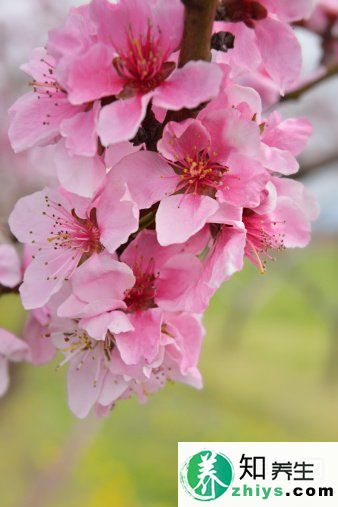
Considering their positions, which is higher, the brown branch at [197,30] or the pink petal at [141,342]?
the brown branch at [197,30]

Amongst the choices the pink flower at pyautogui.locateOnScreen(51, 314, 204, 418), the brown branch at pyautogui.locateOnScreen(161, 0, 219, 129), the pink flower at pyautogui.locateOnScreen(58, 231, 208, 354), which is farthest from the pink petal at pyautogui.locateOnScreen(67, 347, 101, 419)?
the brown branch at pyautogui.locateOnScreen(161, 0, 219, 129)

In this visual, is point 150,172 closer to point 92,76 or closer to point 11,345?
point 92,76

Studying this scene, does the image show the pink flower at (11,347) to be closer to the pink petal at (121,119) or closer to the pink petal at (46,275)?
the pink petal at (46,275)

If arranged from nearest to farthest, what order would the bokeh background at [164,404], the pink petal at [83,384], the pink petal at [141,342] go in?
1. the pink petal at [141,342]
2. the pink petal at [83,384]
3. the bokeh background at [164,404]

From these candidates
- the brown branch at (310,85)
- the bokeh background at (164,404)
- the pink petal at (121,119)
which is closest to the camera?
the pink petal at (121,119)

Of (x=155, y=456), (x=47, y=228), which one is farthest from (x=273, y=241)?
(x=155, y=456)

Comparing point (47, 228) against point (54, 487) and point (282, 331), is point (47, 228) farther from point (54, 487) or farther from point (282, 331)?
point (282, 331)

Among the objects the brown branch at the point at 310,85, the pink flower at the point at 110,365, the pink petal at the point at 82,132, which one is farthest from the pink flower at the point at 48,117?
the brown branch at the point at 310,85

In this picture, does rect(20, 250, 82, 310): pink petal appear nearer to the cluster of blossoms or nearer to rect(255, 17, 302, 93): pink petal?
the cluster of blossoms
